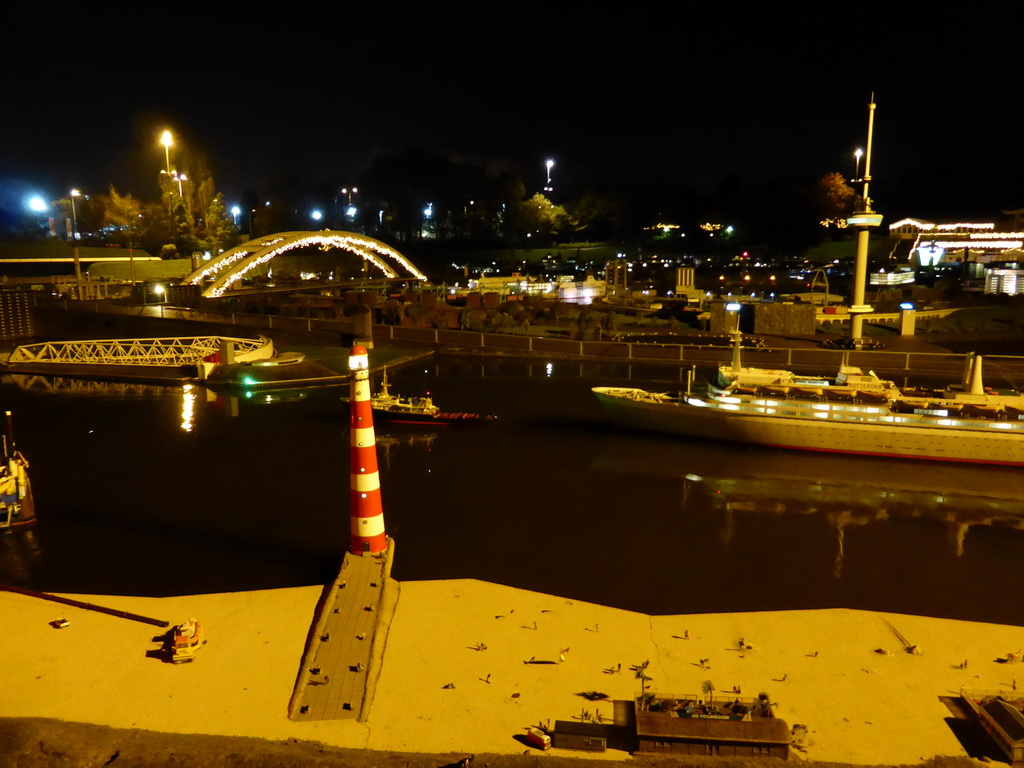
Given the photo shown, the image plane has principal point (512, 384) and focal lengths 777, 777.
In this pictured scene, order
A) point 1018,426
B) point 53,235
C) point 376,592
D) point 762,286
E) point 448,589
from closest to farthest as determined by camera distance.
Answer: point 376,592 → point 448,589 → point 1018,426 → point 762,286 → point 53,235

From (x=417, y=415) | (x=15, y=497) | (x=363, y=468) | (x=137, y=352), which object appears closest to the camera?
(x=363, y=468)

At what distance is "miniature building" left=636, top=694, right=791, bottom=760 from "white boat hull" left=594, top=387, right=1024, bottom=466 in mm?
15607

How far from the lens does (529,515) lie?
16.7 m

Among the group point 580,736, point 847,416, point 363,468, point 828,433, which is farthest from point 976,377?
point 580,736

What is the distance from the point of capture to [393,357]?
37.8 metres

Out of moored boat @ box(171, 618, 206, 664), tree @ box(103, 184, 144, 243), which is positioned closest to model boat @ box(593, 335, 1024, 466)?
moored boat @ box(171, 618, 206, 664)

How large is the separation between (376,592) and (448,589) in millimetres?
1308

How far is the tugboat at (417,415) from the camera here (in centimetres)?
2469

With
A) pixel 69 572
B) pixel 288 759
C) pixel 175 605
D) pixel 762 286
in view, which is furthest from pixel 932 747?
pixel 762 286

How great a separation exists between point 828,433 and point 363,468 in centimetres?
1540

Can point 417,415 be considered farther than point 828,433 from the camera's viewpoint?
Yes

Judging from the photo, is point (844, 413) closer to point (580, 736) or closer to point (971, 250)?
point (580, 736)

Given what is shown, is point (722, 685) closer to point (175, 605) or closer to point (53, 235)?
point (175, 605)

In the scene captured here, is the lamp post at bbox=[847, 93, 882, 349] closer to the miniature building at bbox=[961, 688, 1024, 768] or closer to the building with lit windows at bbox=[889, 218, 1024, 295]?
the building with lit windows at bbox=[889, 218, 1024, 295]
